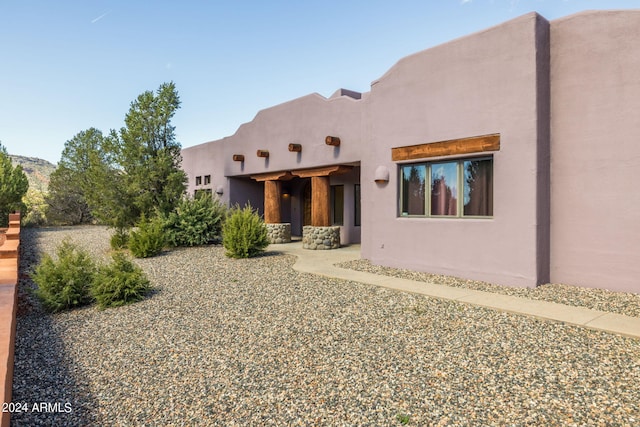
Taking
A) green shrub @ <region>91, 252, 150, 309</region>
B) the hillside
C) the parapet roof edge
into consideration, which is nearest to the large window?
the parapet roof edge

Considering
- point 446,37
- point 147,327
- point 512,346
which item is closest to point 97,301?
point 147,327

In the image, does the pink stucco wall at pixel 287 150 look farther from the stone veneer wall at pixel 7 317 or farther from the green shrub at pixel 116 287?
the stone veneer wall at pixel 7 317

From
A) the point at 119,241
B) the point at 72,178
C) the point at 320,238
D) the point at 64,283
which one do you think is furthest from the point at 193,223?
the point at 72,178

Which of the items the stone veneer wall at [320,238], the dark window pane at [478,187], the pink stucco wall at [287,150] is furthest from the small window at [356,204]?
the dark window pane at [478,187]

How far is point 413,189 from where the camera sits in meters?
8.79

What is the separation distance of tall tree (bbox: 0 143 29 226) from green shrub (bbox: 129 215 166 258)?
1058cm

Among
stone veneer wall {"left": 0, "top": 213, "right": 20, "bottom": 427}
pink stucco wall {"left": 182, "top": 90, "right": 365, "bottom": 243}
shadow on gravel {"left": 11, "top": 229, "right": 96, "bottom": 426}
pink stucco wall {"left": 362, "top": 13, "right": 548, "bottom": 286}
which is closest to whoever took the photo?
stone veneer wall {"left": 0, "top": 213, "right": 20, "bottom": 427}

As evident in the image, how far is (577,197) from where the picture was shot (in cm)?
684

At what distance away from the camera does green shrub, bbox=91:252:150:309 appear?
6467 millimetres

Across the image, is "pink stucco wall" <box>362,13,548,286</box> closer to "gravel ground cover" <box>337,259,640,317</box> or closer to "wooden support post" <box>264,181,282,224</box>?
"gravel ground cover" <box>337,259,640,317</box>

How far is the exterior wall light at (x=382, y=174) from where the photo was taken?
9.06m

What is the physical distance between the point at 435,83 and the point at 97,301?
791 centimetres

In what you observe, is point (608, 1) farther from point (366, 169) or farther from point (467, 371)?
point (467, 371)

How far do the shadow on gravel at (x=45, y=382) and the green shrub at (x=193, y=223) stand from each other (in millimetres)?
6581
